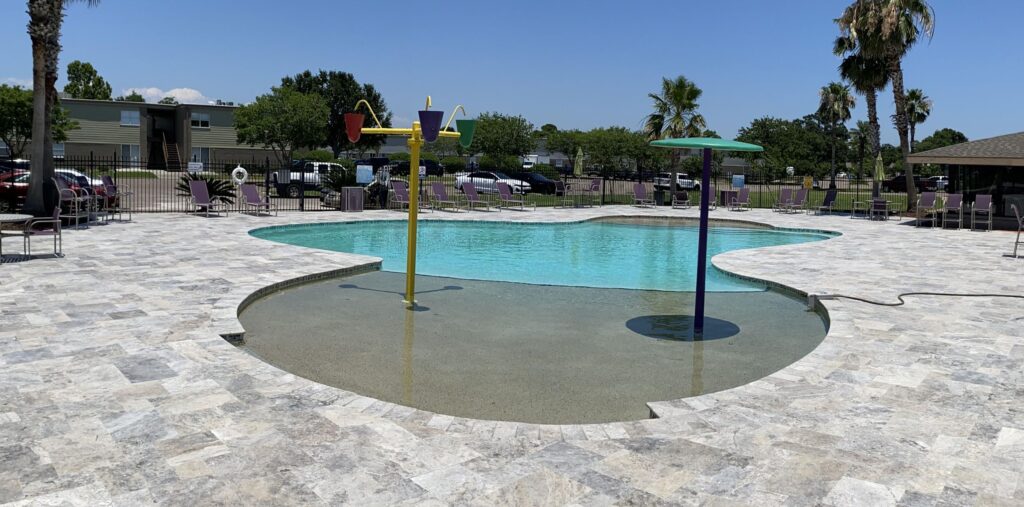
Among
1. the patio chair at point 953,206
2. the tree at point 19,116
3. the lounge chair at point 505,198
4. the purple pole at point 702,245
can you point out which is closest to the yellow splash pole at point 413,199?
the purple pole at point 702,245

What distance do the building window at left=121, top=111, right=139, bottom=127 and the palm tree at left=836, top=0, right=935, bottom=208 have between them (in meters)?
45.8

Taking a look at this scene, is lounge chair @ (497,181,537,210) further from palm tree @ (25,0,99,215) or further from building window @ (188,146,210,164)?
building window @ (188,146,210,164)

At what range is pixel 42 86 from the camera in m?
Result: 15.5

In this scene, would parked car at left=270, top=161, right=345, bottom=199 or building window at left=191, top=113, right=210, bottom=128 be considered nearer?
parked car at left=270, top=161, right=345, bottom=199

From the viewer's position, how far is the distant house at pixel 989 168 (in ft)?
65.6

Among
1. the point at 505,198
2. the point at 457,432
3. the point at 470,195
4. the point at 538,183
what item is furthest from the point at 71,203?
the point at 538,183

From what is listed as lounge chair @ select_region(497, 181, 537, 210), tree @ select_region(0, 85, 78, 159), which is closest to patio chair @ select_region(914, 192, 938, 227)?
lounge chair @ select_region(497, 181, 537, 210)

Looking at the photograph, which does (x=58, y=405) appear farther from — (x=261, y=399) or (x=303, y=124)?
(x=303, y=124)

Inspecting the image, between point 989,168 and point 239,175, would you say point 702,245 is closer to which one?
point 239,175

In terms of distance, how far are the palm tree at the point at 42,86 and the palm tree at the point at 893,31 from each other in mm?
23276

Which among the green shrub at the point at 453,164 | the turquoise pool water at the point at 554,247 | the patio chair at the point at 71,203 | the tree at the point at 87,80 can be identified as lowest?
the turquoise pool water at the point at 554,247

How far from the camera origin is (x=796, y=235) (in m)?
19.8

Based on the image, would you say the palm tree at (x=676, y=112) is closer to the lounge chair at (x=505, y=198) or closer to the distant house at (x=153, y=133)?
the lounge chair at (x=505, y=198)

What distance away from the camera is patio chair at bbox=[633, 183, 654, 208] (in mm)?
27859
